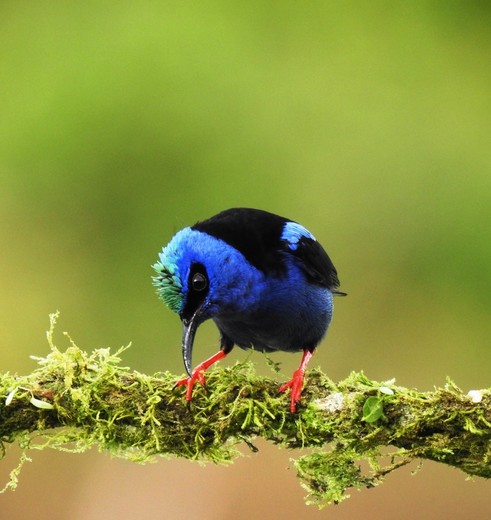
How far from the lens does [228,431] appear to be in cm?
463

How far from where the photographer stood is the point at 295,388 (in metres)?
4.69

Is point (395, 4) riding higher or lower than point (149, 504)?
higher

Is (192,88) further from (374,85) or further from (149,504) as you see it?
(149,504)

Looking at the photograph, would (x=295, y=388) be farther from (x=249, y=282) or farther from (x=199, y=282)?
(x=249, y=282)

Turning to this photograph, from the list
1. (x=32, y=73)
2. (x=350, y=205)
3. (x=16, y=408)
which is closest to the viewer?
(x=16, y=408)

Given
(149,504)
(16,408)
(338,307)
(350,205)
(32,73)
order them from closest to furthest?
(16,408), (149,504), (338,307), (350,205), (32,73)

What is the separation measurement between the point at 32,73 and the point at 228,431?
10645 mm

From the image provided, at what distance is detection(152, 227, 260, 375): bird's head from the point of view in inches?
209

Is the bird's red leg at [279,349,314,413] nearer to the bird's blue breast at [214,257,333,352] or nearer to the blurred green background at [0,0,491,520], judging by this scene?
the bird's blue breast at [214,257,333,352]

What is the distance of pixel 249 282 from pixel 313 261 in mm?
715

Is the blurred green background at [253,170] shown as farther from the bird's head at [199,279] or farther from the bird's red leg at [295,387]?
the bird's red leg at [295,387]

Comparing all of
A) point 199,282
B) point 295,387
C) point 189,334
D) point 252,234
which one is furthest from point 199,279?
point 295,387

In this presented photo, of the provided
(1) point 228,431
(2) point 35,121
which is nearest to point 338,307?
(2) point 35,121

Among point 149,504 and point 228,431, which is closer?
point 228,431
